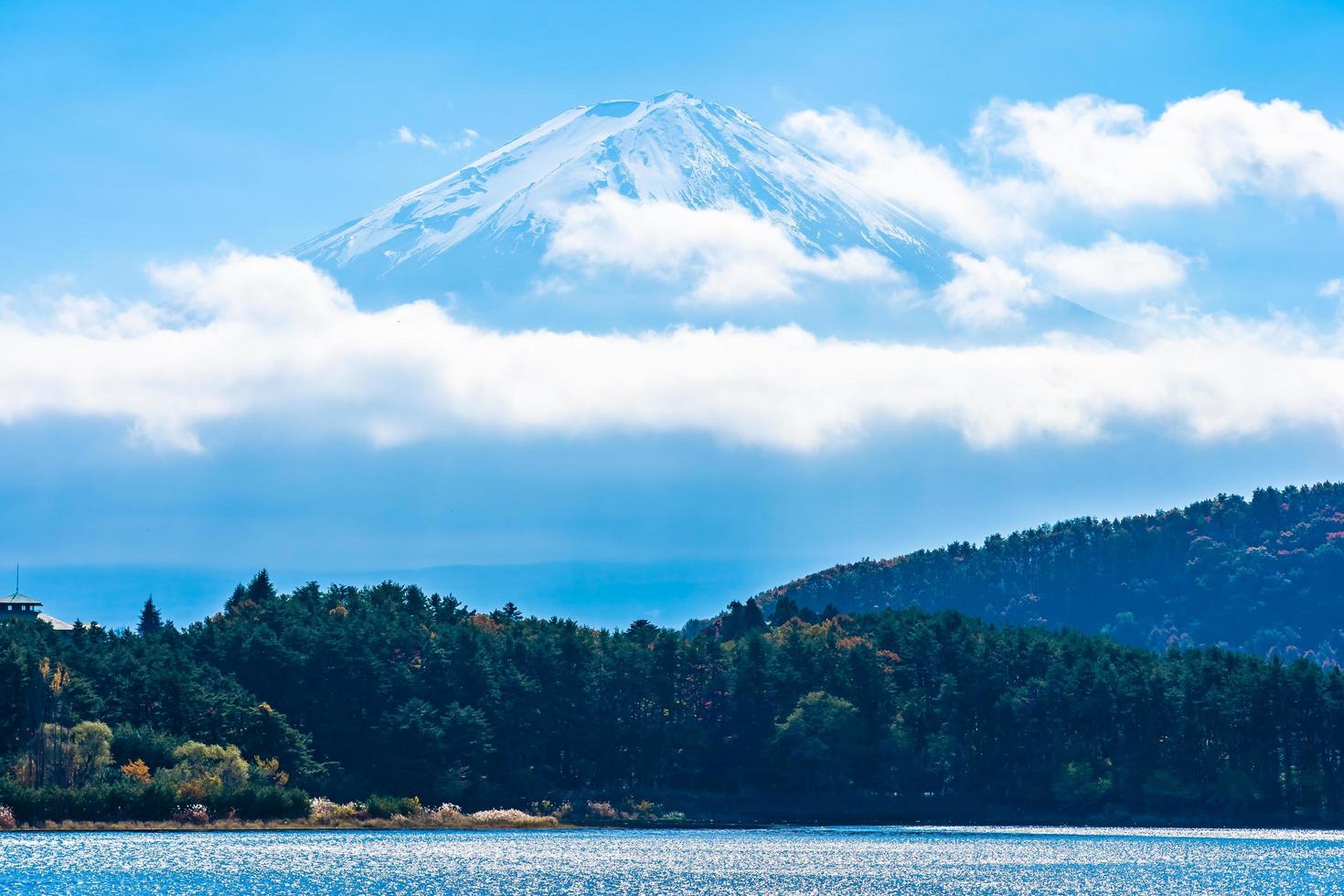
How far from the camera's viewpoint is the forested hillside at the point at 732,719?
136 m

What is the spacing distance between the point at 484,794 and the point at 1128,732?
56.8 metres

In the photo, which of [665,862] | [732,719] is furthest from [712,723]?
[665,862]

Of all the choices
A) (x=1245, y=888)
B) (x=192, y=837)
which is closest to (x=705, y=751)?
(x=192, y=837)

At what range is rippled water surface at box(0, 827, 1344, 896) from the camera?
277 feet

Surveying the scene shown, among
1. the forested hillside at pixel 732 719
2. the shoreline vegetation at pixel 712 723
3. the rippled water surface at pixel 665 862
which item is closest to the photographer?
the rippled water surface at pixel 665 862

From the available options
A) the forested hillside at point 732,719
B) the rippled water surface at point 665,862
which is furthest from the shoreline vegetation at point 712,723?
the rippled water surface at point 665,862

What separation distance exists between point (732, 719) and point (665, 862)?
57.9 meters

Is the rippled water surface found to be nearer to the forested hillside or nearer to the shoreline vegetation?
the shoreline vegetation

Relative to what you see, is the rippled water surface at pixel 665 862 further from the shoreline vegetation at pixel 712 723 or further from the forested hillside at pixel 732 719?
the forested hillside at pixel 732 719

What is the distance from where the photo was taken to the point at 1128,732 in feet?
494

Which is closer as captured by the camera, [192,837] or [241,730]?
[192,837]

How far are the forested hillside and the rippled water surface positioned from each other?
42.0 feet

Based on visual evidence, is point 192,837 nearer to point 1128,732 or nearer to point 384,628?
point 384,628

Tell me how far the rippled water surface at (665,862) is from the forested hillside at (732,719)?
1282 centimetres
